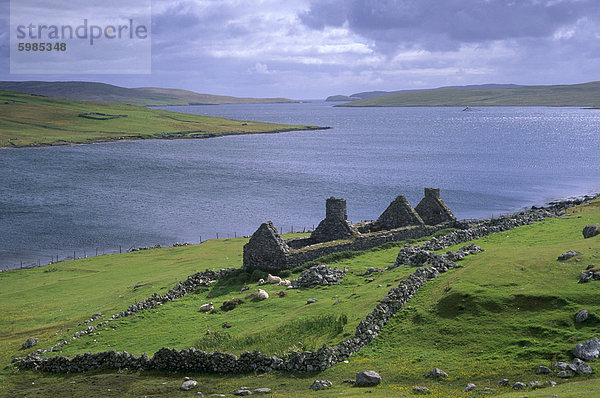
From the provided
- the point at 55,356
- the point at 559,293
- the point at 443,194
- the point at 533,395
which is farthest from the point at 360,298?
the point at 443,194

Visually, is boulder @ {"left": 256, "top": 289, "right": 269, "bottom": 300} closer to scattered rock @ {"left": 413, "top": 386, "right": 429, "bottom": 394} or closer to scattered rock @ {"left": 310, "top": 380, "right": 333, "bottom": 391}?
scattered rock @ {"left": 310, "top": 380, "right": 333, "bottom": 391}

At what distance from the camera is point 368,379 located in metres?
19.0

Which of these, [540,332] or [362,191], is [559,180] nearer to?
[362,191]

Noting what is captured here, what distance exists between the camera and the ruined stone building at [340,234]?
37.5 metres

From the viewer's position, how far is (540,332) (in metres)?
20.1

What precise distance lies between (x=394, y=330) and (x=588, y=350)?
7107mm

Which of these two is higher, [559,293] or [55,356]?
[559,293]

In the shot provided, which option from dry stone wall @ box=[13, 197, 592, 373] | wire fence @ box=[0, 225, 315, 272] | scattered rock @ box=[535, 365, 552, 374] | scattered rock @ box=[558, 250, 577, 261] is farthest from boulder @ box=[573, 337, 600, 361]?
wire fence @ box=[0, 225, 315, 272]

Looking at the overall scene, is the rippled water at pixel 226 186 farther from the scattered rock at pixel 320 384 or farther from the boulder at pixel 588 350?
the boulder at pixel 588 350

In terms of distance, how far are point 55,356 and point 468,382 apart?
17.9 m

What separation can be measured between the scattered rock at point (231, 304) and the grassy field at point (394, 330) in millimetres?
425

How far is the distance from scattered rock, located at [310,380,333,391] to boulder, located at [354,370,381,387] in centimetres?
100

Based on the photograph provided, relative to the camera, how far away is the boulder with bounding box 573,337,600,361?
18062mm

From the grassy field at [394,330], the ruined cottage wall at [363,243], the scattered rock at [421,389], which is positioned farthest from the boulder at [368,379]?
the ruined cottage wall at [363,243]
